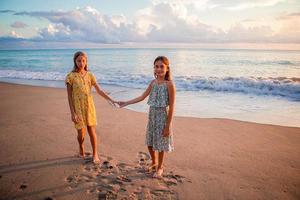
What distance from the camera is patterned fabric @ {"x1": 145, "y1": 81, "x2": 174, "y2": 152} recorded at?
3436mm

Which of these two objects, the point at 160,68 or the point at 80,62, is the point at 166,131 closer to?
the point at 160,68

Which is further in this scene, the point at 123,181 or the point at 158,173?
the point at 158,173

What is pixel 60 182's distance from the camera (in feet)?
11.0

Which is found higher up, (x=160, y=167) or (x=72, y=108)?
(x=72, y=108)

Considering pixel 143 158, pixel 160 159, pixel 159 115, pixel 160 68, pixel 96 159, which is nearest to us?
pixel 160 68

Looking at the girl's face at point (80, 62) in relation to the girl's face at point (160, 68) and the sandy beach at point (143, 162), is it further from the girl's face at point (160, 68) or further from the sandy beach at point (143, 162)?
the sandy beach at point (143, 162)

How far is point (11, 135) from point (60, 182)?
2406mm

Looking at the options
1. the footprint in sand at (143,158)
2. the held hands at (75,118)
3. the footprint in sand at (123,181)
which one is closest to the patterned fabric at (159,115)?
the footprint in sand at (123,181)

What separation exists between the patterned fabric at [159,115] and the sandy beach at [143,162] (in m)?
0.49

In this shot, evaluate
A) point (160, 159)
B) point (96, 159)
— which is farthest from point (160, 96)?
point (96, 159)

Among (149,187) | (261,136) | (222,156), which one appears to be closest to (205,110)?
(261,136)

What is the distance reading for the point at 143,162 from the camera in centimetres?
403

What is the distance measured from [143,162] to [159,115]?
1.01 metres

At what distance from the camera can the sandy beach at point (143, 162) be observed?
317cm
